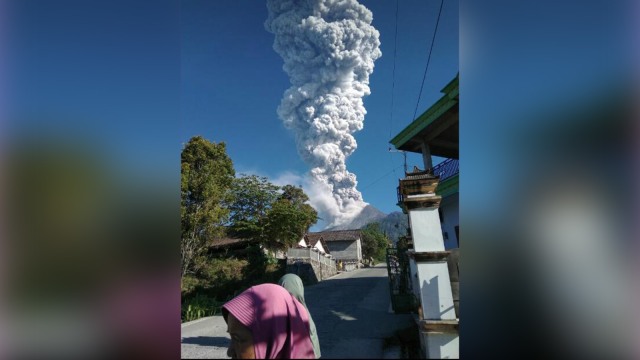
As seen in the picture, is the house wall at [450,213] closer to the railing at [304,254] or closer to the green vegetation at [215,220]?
Result: the green vegetation at [215,220]

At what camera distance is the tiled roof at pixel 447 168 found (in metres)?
2.75

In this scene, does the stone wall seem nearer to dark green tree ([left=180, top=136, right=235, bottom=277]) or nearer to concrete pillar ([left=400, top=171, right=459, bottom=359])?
dark green tree ([left=180, top=136, right=235, bottom=277])

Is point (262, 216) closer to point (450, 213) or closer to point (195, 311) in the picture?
point (195, 311)

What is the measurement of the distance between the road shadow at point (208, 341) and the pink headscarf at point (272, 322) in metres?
1.26

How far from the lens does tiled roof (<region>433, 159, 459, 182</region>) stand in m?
2.75

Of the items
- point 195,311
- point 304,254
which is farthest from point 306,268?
point 195,311

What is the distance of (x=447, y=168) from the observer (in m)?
Answer: 2.93

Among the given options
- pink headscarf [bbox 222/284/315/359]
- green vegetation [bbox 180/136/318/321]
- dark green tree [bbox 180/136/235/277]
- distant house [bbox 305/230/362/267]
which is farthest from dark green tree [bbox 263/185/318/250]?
distant house [bbox 305/230/362/267]

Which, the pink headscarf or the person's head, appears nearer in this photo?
the pink headscarf

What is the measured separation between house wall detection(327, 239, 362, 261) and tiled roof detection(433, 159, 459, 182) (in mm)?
27090
